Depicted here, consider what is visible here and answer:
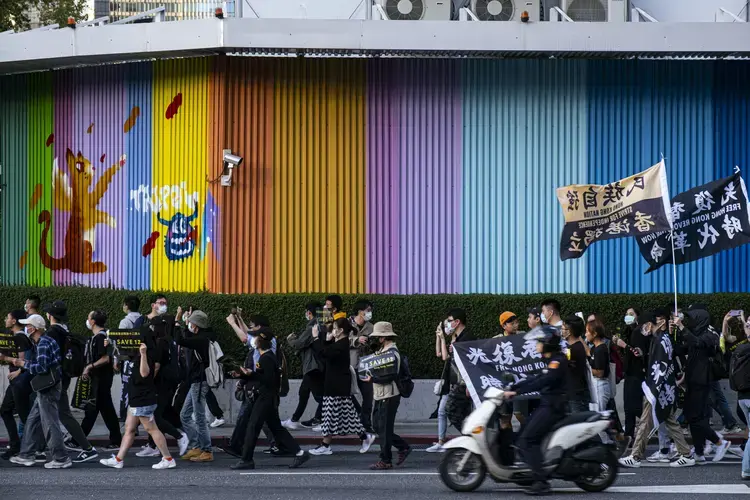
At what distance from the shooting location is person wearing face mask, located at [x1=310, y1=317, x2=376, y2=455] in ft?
54.6

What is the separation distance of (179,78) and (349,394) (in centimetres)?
735

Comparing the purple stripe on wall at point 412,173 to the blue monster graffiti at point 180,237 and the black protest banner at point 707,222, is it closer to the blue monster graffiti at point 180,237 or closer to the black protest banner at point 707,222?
the blue monster graffiti at point 180,237

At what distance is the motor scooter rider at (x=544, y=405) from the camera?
12.7 m

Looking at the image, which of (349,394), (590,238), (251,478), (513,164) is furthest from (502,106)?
(251,478)

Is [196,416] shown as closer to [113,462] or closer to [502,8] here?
[113,462]

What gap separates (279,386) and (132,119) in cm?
869

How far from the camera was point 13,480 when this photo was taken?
1416 centimetres

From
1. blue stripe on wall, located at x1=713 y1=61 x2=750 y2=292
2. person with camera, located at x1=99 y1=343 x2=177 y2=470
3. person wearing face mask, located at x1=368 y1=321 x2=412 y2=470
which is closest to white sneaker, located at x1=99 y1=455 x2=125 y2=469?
person with camera, located at x1=99 y1=343 x2=177 y2=470

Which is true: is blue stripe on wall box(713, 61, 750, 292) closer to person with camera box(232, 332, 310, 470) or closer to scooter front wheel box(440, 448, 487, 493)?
person with camera box(232, 332, 310, 470)

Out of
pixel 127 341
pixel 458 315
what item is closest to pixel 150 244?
pixel 127 341

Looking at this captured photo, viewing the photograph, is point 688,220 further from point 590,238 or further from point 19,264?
point 19,264

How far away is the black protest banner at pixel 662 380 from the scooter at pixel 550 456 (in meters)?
2.26

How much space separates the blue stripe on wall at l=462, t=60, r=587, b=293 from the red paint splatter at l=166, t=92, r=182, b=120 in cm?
464

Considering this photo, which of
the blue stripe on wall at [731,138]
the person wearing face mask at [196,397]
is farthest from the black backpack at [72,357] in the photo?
the blue stripe on wall at [731,138]
